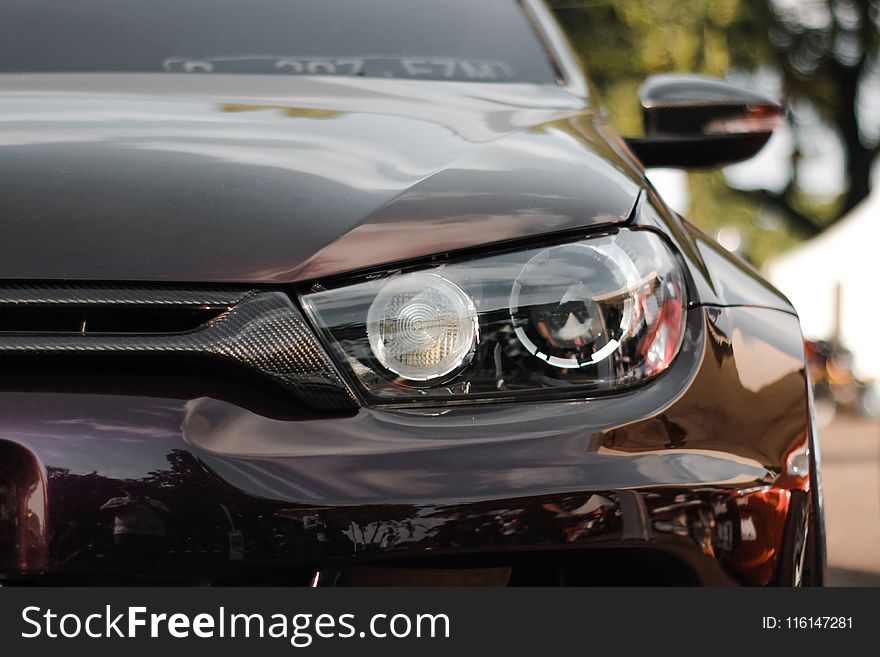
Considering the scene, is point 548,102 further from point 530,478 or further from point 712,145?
point 530,478

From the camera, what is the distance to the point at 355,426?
1266mm

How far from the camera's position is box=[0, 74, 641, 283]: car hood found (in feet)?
4.34

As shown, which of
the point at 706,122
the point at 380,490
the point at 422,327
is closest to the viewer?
the point at 380,490

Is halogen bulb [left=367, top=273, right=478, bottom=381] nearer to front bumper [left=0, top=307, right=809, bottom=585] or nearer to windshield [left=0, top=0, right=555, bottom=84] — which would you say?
front bumper [left=0, top=307, right=809, bottom=585]

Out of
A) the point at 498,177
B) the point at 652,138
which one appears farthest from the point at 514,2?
the point at 498,177

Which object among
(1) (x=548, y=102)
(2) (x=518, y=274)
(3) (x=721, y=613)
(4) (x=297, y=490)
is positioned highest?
(1) (x=548, y=102)

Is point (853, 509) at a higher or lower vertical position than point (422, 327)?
higher

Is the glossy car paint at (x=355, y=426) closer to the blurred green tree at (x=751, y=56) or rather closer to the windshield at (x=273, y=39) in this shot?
the windshield at (x=273, y=39)

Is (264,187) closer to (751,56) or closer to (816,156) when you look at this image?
(751,56)

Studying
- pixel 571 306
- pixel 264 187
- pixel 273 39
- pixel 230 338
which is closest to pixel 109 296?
pixel 230 338

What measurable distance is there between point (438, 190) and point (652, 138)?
1.20m

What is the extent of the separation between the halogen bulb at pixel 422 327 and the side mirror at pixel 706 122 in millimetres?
1291

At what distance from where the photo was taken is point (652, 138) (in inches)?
99.8

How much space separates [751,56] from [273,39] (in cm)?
2226
